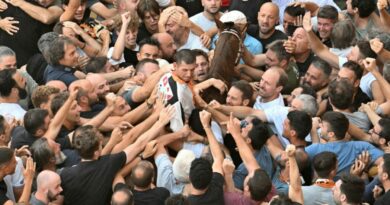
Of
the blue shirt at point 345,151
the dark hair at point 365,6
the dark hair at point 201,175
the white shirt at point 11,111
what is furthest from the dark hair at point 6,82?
the dark hair at point 365,6

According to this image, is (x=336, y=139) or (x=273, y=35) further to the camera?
(x=273, y=35)

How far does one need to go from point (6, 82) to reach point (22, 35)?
2.26 m

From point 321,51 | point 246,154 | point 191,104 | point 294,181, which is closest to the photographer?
point 294,181

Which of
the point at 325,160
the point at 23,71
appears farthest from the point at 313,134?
the point at 23,71

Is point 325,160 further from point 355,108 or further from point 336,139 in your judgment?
point 355,108

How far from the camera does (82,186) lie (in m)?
11.9

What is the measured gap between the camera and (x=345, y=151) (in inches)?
505

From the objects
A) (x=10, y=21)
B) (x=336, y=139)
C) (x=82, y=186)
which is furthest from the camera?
(x=10, y=21)

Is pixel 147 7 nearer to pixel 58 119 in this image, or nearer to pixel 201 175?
pixel 58 119

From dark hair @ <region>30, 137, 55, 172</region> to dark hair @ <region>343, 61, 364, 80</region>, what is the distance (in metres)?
3.97

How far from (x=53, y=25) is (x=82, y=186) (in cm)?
446

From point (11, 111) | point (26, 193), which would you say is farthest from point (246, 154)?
point (11, 111)

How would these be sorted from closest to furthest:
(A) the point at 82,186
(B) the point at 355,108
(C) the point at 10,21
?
(A) the point at 82,186 < (B) the point at 355,108 < (C) the point at 10,21

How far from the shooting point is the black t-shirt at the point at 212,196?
11508 millimetres
